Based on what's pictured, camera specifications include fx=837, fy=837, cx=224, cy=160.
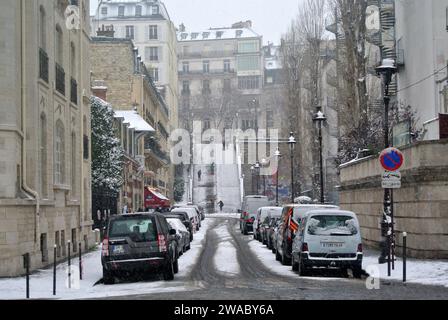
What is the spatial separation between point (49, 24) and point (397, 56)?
849 inches

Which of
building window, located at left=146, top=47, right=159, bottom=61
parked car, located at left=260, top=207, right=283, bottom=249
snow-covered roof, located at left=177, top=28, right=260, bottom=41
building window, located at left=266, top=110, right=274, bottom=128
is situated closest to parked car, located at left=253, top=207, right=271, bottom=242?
parked car, located at left=260, top=207, right=283, bottom=249

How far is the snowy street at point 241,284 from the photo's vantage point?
1596 cm

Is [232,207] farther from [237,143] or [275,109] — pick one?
[275,109]

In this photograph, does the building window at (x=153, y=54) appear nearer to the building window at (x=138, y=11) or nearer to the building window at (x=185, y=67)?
the building window at (x=138, y=11)

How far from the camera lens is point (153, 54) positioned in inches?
4016

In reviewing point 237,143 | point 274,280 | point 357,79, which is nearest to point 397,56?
point 357,79

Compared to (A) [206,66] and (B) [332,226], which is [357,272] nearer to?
(B) [332,226]

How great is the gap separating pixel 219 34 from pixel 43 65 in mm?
122743

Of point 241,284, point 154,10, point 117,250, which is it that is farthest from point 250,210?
point 154,10

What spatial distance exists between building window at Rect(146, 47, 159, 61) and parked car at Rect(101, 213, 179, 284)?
82198 millimetres

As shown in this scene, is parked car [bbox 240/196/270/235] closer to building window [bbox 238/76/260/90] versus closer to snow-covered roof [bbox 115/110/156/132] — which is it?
snow-covered roof [bbox 115/110/156/132]

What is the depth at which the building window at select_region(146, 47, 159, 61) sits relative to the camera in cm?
10156

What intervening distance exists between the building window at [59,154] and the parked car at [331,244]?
10.3 m

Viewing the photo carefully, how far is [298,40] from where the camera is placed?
62938 millimetres
